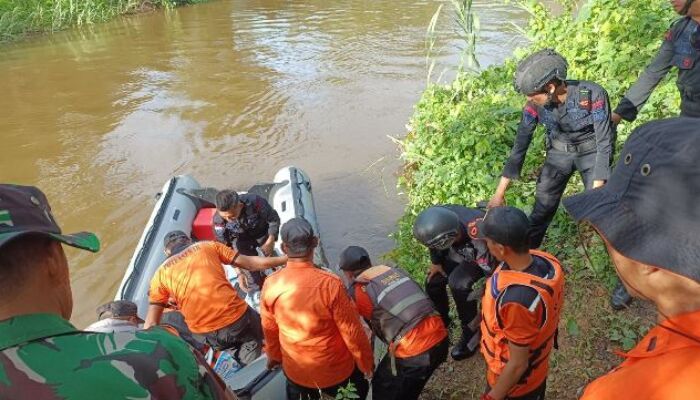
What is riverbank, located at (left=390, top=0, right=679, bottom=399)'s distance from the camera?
3.20m

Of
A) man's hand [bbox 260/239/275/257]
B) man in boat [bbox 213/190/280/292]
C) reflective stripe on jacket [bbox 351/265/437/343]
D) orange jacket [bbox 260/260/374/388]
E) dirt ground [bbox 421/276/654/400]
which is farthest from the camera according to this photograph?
man's hand [bbox 260/239/275/257]

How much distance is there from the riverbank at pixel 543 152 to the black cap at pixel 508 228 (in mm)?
1358

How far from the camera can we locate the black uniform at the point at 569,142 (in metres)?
3.19

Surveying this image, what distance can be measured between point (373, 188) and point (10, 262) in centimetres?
611

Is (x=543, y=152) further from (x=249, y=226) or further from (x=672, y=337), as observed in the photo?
(x=672, y=337)

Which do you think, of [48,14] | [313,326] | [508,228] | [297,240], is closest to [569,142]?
[508,228]

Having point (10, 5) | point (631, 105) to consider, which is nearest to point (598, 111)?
point (631, 105)

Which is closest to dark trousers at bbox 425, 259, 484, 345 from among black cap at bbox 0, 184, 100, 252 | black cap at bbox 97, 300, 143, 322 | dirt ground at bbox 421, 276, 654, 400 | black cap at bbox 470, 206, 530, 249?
dirt ground at bbox 421, 276, 654, 400

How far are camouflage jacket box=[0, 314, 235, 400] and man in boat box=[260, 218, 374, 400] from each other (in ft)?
4.60

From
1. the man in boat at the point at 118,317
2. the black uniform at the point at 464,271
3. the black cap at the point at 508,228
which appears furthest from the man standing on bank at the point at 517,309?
the man in boat at the point at 118,317

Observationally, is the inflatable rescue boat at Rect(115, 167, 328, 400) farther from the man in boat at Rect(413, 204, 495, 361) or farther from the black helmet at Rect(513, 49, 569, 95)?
the black helmet at Rect(513, 49, 569, 95)

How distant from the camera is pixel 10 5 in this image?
609 inches

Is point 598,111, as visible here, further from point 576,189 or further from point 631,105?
point 576,189

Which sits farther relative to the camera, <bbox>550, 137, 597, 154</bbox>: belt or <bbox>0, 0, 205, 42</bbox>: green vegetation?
<bbox>0, 0, 205, 42</bbox>: green vegetation
